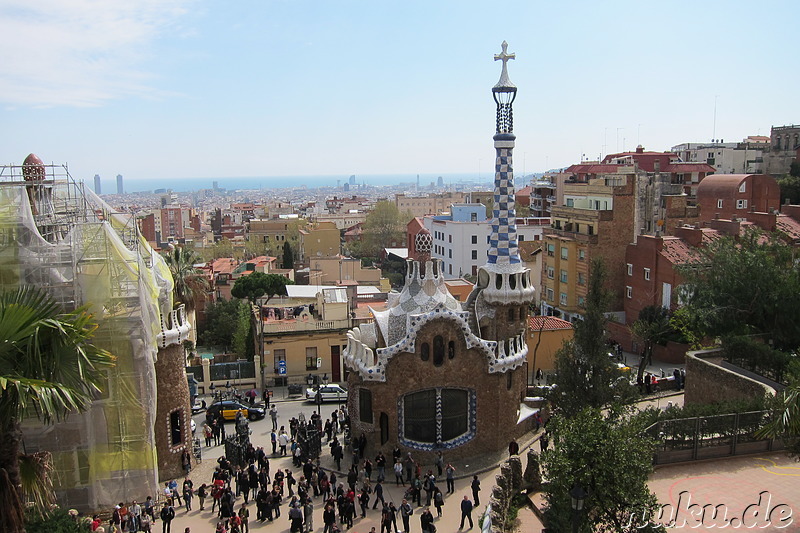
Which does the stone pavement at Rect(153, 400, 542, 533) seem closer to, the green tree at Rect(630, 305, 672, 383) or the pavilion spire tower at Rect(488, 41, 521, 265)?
the pavilion spire tower at Rect(488, 41, 521, 265)

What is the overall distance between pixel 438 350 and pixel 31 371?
13.5 metres

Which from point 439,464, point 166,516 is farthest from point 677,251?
point 166,516

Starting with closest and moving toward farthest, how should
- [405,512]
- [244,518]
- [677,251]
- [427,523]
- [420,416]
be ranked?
[427,523] → [405,512] → [244,518] → [420,416] → [677,251]

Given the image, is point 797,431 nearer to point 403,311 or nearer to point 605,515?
point 605,515

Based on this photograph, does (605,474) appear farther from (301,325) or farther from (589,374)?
(301,325)

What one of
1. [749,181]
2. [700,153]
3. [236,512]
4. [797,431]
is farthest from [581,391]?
[700,153]

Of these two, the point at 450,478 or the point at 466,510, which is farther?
the point at 450,478

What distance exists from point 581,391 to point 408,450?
20.5 feet

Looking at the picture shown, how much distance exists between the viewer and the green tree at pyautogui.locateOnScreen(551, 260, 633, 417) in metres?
23.1

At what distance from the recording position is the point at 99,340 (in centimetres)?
1942

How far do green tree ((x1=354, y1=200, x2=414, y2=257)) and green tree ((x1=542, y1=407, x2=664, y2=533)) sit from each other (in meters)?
77.0

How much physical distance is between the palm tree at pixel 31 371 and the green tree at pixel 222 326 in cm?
3010

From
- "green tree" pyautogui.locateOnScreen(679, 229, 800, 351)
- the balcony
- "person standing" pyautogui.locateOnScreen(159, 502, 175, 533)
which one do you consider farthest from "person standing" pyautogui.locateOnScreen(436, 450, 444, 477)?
the balcony

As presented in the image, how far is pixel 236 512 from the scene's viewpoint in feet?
69.2
